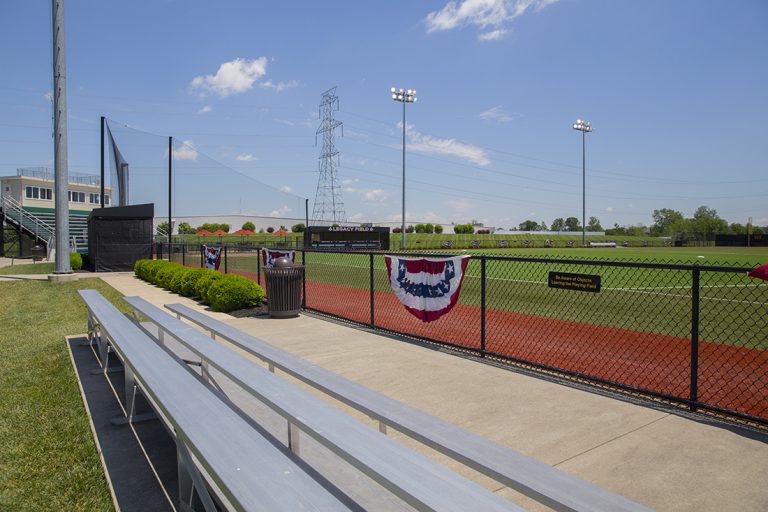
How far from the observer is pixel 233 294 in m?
10.2

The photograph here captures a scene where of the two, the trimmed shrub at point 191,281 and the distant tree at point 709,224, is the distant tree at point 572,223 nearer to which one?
the distant tree at point 709,224

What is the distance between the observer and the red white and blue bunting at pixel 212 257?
1513 cm

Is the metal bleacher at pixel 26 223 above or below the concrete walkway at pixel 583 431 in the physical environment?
above

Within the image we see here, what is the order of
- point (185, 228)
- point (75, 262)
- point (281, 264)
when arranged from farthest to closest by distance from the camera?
point (185, 228)
point (75, 262)
point (281, 264)

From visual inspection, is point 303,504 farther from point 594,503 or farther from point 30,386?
point 30,386

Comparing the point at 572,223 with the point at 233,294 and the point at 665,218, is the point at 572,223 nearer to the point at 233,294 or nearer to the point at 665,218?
the point at 665,218

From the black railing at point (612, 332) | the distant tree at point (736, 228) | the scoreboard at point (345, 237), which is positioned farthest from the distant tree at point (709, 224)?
the black railing at point (612, 332)

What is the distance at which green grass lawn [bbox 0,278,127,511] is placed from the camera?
10.3ft

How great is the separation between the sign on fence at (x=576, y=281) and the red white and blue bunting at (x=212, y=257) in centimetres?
1135

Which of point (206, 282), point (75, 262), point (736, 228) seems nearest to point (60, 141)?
point (75, 262)

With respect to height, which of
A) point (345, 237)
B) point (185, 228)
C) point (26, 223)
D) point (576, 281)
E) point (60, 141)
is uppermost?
point (60, 141)

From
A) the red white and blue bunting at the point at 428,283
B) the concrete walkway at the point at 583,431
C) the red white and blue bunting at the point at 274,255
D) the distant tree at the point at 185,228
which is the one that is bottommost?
the concrete walkway at the point at 583,431

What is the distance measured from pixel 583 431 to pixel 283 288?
6291mm

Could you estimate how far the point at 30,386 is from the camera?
5223mm
